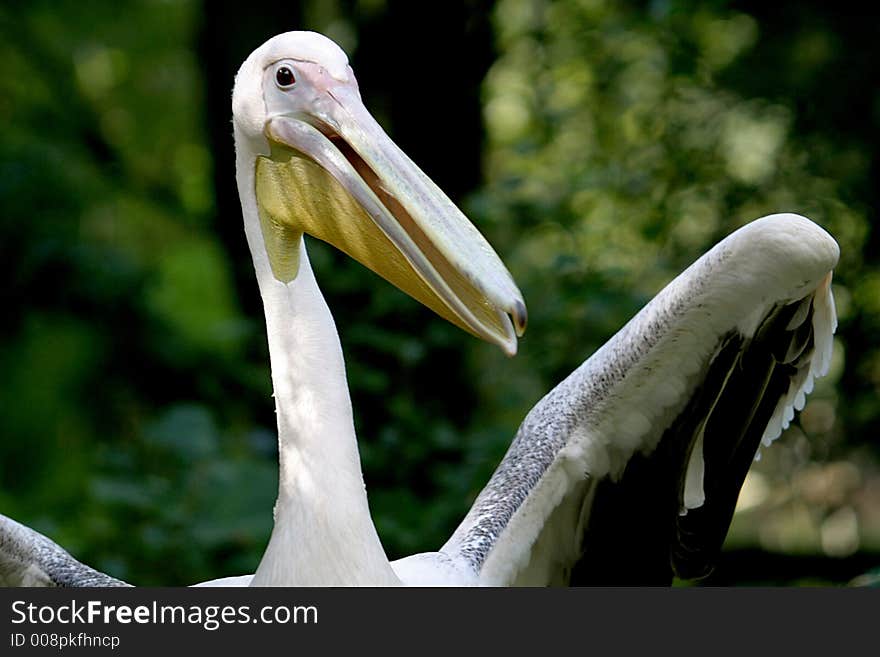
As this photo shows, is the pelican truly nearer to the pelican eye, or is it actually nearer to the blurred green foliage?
the pelican eye

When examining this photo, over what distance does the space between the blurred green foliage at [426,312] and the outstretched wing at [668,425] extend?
1.41 meters

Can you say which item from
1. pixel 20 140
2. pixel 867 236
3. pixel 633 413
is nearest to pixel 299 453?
pixel 633 413

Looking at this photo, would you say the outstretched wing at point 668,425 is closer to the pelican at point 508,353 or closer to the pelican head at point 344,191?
the pelican at point 508,353

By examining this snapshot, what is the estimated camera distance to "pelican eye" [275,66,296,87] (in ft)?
11.5

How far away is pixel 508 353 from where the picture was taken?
3.17 m

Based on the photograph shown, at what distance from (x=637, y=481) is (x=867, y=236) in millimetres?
3132

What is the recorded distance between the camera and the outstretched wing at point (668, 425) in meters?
3.72

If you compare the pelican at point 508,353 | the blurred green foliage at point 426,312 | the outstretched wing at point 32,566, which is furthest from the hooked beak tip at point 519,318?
the blurred green foliage at point 426,312

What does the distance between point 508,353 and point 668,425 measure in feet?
3.45

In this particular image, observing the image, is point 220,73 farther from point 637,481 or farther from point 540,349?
point 637,481

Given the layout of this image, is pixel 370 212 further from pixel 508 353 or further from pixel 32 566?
pixel 32 566

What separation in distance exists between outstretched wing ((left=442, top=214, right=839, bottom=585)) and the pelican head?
0.80 meters

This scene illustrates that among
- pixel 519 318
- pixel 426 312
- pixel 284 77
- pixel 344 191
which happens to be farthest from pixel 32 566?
pixel 426 312

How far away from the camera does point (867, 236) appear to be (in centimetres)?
679
